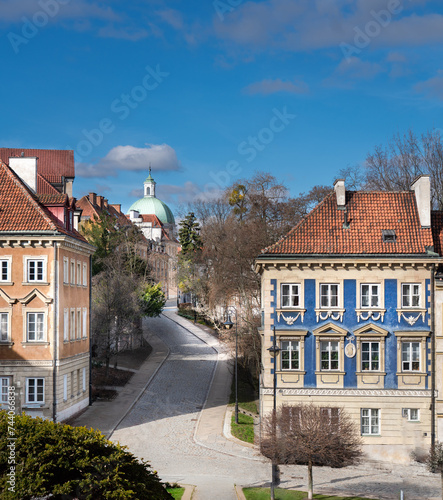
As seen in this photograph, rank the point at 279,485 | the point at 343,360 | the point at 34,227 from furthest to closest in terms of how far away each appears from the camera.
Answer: the point at 34,227
the point at 343,360
the point at 279,485

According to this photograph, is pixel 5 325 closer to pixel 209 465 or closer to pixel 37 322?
pixel 37 322

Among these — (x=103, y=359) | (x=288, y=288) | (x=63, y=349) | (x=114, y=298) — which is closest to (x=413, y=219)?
(x=288, y=288)

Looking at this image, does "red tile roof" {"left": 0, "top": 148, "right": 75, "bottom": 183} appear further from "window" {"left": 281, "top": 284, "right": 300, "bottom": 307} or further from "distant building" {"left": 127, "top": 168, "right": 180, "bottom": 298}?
"distant building" {"left": 127, "top": 168, "right": 180, "bottom": 298}

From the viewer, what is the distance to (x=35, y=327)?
3572 centimetres

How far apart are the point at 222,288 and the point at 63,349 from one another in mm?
23240

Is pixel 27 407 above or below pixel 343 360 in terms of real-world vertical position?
below

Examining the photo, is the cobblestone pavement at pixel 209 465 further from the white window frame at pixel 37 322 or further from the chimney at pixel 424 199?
the chimney at pixel 424 199

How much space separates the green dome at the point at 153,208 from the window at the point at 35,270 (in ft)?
366

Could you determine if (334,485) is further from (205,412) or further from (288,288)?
(205,412)

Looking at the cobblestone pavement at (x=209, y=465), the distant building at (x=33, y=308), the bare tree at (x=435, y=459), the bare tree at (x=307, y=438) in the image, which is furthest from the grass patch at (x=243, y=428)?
the distant building at (x=33, y=308)

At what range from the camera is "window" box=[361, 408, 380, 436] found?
3266 centimetres

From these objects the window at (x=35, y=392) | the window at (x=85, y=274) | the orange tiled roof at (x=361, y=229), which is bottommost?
the window at (x=35, y=392)

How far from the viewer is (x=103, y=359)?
55.2 meters

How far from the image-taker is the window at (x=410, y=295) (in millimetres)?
33094
